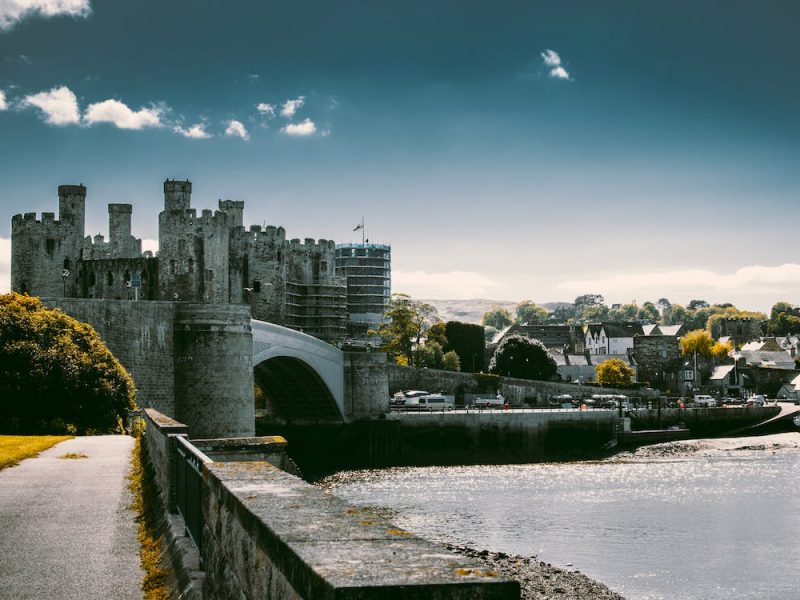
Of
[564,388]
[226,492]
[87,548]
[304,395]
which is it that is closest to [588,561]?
[87,548]

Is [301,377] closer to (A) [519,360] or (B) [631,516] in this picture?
(B) [631,516]

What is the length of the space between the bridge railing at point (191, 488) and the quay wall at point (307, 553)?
0.58 m

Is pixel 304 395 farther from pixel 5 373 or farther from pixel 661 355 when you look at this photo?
pixel 661 355

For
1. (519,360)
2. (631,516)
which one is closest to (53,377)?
(631,516)

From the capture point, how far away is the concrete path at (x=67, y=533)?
873cm

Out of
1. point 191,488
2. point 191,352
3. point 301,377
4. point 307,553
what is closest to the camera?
point 307,553

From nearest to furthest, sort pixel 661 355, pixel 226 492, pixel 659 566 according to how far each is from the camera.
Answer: pixel 226 492
pixel 659 566
pixel 661 355

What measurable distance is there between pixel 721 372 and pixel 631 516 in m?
66.8

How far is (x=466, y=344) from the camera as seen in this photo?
98.4m

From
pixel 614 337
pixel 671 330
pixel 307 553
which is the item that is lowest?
pixel 307 553

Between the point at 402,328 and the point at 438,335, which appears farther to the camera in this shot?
the point at 438,335

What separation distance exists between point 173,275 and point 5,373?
33186mm

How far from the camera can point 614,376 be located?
9162 cm

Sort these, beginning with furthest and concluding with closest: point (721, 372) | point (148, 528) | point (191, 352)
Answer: point (721, 372) → point (191, 352) → point (148, 528)
